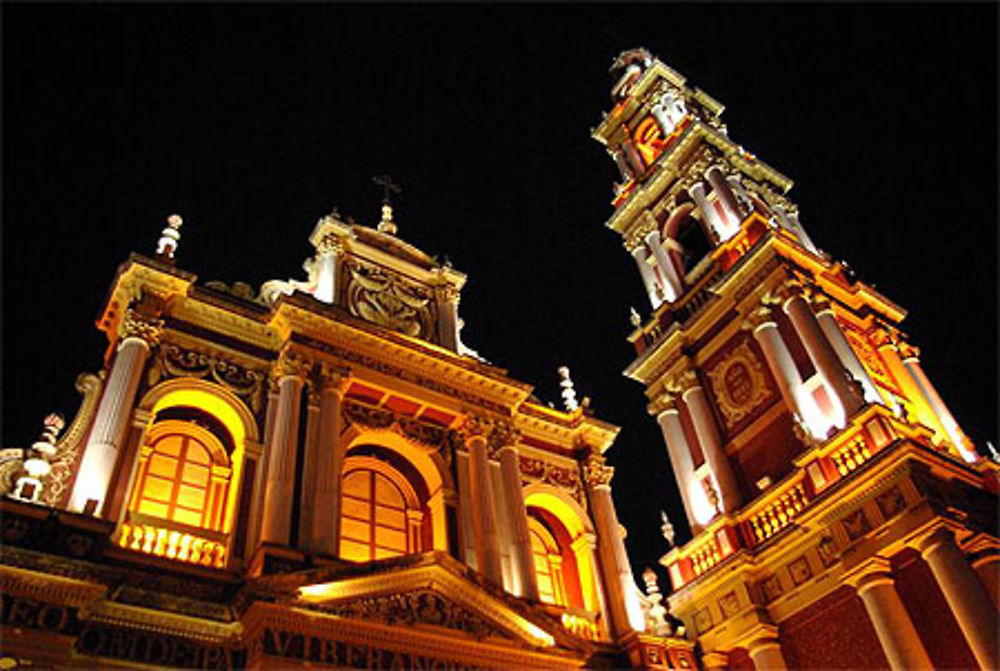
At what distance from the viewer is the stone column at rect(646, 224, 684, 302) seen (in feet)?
71.8

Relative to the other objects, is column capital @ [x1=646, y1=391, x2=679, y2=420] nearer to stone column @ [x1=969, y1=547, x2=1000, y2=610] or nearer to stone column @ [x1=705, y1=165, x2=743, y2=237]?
stone column @ [x1=705, y1=165, x2=743, y2=237]

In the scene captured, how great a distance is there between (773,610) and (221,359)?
1134 cm

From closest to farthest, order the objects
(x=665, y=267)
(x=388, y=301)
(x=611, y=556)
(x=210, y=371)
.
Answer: (x=210, y=371)
(x=611, y=556)
(x=388, y=301)
(x=665, y=267)

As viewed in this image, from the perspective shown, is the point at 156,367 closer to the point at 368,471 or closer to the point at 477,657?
the point at 368,471

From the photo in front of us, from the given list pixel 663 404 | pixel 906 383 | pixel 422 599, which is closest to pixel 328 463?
pixel 422 599

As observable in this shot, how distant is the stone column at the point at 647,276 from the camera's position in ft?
74.1

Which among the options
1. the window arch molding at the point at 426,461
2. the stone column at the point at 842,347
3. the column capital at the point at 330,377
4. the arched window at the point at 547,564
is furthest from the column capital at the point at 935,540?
A: the column capital at the point at 330,377

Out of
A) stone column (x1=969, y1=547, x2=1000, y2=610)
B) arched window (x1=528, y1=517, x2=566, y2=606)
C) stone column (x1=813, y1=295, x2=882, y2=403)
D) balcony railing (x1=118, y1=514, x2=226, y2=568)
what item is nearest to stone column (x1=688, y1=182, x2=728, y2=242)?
stone column (x1=813, y1=295, x2=882, y2=403)

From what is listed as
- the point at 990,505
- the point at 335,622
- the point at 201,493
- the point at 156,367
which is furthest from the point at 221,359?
the point at 990,505

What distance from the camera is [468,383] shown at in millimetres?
17203

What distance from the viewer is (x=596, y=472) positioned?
59.5 ft

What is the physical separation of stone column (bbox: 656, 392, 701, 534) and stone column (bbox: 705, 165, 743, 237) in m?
4.82

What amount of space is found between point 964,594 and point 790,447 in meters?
4.77

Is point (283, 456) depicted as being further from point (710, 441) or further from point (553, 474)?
point (710, 441)
